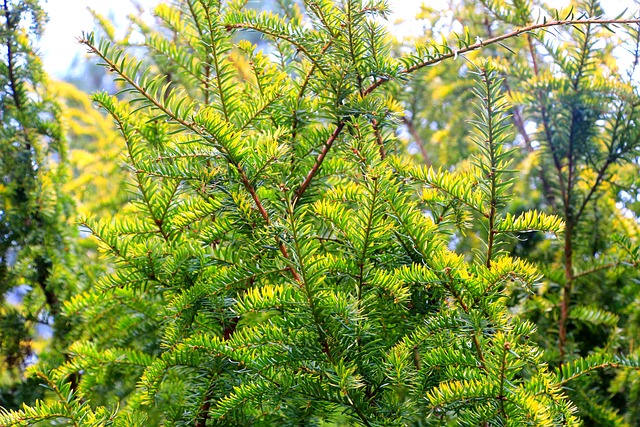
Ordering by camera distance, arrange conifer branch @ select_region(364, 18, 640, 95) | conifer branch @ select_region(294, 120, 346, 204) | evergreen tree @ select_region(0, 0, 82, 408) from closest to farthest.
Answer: conifer branch @ select_region(364, 18, 640, 95), conifer branch @ select_region(294, 120, 346, 204), evergreen tree @ select_region(0, 0, 82, 408)

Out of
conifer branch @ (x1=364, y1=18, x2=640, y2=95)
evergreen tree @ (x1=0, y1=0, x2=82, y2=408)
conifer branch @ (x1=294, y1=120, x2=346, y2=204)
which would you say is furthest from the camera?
evergreen tree @ (x1=0, y1=0, x2=82, y2=408)

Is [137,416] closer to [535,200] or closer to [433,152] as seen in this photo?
[535,200]

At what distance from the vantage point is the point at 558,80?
873mm

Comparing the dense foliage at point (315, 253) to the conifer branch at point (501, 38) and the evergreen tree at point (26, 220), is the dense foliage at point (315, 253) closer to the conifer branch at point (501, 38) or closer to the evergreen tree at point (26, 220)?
the conifer branch at point (501, 38)

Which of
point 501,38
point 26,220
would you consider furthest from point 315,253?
point 26,220

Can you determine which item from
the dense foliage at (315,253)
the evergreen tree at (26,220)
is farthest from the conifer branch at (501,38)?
the evergreen tree at (26,220)

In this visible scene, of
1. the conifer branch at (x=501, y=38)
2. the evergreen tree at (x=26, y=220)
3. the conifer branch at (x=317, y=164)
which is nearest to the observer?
the conifer branch at (x=501, y=38)

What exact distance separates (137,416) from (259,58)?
37 centimetres

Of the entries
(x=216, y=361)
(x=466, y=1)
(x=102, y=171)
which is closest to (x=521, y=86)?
(x=466, y=1)

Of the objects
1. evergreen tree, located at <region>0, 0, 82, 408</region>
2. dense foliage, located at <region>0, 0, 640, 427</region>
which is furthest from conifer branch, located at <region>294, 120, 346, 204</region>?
evergreen tree, located at <region>0, 0, 82, 408</region>

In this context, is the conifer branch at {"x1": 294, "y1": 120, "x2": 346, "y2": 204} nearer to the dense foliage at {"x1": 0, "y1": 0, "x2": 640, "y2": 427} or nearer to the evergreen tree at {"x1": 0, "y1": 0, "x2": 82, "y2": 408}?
the dense foliage at {"x1": 0, "y1": 0, "x2": 640, "y2": 427}

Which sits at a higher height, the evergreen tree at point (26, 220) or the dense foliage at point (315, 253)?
the evergreen tree at point (26, 220)

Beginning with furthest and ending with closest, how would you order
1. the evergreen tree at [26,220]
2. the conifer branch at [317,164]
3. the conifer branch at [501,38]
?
the evergreen tree at [26,220] → the conifer branch at [317,164] → the conifer branch at [501,38]

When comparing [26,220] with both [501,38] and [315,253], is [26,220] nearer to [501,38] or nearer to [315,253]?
[315,253]
